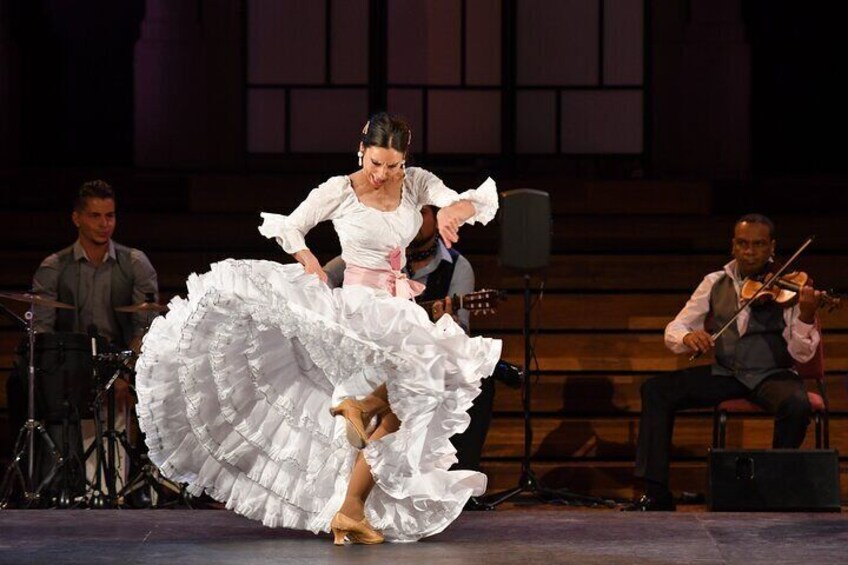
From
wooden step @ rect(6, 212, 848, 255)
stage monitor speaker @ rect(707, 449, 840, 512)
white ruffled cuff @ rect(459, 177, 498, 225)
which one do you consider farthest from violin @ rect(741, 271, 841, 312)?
white ruffled cuff @ rect(459, 177, 498, 225)

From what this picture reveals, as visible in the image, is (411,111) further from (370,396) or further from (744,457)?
(370,396)

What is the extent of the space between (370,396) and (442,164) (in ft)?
19.2

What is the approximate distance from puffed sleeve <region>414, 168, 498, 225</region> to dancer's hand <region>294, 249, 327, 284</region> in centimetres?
46

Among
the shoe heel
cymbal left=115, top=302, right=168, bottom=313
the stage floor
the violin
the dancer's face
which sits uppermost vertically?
the dancer's face

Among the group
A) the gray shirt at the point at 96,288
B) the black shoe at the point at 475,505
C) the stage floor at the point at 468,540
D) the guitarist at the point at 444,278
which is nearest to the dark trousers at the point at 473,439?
the guitarist at the point at 444,278

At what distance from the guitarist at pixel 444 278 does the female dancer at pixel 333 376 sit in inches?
65.5

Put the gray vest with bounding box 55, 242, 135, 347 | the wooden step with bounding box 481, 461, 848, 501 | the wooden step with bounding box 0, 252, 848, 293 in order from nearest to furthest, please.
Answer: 1. the gray vest with bounding box 55, 242, 135, 347
2. the wooden step with bounding box 481, 461, 848, 501
3. the wooden step with bounding box 0, 252, 848, 293

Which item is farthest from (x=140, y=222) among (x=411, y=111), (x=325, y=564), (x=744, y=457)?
(x=325, y=564)

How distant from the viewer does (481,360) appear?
5.57m

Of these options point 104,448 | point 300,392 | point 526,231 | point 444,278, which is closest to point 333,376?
point 300,392

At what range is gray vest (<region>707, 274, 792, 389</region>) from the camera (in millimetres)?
7609

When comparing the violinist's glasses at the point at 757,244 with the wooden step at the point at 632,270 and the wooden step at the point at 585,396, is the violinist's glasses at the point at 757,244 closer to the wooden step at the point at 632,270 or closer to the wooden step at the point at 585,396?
the wooden step at the point at 585,396

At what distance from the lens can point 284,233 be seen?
5.76 meters

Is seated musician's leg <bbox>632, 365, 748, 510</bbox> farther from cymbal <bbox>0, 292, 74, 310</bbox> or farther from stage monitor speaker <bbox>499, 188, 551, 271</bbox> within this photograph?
cymbal <bbox>0, 292, 74, 310</bbox>
